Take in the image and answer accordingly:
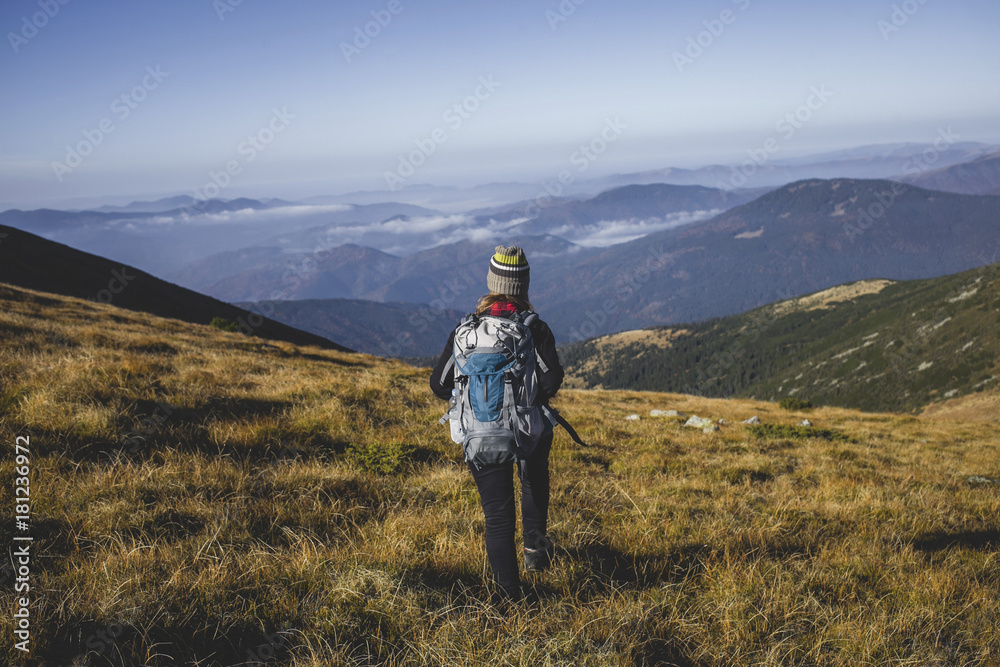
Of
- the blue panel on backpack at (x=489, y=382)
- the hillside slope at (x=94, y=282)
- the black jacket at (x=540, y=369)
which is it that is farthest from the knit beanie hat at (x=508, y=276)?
the hillside slope at (x=94, y=282)

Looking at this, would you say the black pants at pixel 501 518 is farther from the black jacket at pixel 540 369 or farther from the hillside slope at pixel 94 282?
the hillside slope at pixel 94 282

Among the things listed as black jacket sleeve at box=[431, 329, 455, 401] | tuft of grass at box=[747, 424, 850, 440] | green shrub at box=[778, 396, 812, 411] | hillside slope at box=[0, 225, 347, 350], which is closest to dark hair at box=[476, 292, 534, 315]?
black jacket sleeve at box=[431, 329, 455, 401]

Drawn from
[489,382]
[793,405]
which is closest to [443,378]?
[489,382]

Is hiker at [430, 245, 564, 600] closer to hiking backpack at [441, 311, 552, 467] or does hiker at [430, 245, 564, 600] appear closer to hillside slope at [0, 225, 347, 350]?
hiking backpack at [441, 311, 552, 467]

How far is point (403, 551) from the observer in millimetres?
4281

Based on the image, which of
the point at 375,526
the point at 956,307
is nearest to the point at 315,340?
the point at 375,526

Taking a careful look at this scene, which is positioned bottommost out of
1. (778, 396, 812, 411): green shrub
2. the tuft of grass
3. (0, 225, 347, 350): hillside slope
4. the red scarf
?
(778, 396, 812, 411): green shrub

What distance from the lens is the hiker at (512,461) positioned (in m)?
3.90

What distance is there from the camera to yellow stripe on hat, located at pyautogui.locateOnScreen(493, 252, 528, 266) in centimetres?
449

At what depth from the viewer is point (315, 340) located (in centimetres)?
8219

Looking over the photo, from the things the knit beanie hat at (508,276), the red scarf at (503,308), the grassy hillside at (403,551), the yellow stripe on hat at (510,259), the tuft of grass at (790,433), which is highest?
the yellow stripe on hat at (510,259)

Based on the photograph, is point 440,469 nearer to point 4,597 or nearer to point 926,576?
point 4,597

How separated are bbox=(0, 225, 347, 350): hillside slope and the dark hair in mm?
43939

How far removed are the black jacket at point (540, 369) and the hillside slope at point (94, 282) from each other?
1725 inches
